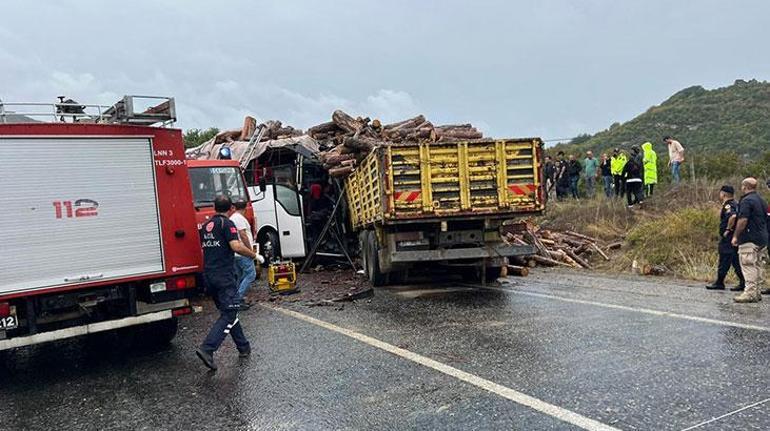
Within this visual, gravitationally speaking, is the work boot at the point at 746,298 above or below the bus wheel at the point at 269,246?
below

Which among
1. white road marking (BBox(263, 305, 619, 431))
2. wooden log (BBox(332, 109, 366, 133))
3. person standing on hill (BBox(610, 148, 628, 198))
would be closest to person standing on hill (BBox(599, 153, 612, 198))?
person standing on hill (BBox(610, 148, 628, 198))

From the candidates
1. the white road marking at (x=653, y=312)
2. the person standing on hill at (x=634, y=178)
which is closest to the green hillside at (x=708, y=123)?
the person standing on hill at (x=634, y=178)

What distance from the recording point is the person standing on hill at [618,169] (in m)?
17.2

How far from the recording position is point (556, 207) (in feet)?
60.2

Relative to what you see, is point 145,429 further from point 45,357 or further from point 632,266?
point 632,266

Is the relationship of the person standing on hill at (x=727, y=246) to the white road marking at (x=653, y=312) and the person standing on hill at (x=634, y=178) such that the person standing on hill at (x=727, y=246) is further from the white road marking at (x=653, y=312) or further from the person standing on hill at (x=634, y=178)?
the person standing on hill at (x=634, y=178)

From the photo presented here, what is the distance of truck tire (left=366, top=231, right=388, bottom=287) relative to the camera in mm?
10781

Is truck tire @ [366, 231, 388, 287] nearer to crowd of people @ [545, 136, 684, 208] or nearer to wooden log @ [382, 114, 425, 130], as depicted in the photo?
wooden log @ [382, 114, 425, 130]

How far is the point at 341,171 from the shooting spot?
13555 mm

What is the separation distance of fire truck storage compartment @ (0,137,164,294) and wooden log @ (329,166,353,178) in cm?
695

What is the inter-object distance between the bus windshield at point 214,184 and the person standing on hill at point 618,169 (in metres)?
10.8

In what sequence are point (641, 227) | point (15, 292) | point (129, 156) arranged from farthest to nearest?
1. point (641, 227)
2. point (129, 156)
3. point (15, 292)

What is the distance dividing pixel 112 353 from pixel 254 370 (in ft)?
7.35

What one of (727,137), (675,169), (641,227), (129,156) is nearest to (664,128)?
(727,137)
